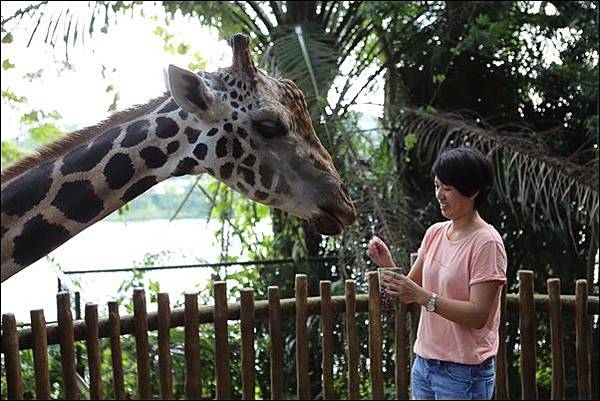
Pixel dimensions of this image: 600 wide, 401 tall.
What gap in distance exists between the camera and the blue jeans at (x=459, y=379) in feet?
7.07

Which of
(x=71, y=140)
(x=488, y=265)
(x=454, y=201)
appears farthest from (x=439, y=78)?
(x=71, y=140)

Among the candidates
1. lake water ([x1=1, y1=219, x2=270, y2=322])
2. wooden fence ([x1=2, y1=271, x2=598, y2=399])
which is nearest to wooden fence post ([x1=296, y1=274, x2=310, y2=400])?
wooden fence ([x1=2, y1=271, x2=598, y2=399])

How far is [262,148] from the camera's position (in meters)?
1.87

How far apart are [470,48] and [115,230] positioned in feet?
8.49

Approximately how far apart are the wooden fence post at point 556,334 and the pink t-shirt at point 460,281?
93cm

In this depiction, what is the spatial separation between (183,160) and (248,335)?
4.07ft

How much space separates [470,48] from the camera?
13.6 feet

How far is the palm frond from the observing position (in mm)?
3518

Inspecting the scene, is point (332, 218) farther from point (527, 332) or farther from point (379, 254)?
point (527, 332)

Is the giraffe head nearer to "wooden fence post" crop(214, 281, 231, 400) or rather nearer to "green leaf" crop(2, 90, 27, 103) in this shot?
"wooden fence post" crop(214, 281, 231, 400)

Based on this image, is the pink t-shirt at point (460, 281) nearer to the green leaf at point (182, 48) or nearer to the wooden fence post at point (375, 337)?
the wooden fence post at point (375, 337)

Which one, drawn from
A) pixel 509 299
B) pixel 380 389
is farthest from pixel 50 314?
pixel 509 299

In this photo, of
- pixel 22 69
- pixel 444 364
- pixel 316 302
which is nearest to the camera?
pixel 444 364

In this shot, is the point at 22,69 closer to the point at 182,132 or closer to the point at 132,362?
the point at 132,362
